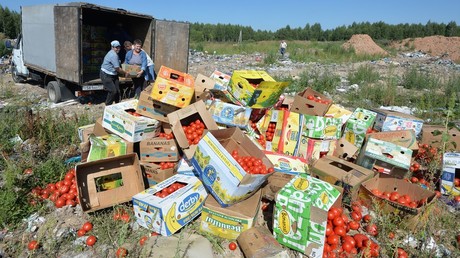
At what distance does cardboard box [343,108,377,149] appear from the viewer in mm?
4941

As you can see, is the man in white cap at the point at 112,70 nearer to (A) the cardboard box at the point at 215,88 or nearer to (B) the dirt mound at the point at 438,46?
(A) the cardboard box at the point at 215,88

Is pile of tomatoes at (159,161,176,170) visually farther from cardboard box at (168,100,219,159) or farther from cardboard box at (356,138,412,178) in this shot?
cardboard box at (356,138,412,178)

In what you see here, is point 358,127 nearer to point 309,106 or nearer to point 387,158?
point 309,106

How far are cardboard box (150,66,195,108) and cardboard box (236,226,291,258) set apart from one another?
2124 millimetres

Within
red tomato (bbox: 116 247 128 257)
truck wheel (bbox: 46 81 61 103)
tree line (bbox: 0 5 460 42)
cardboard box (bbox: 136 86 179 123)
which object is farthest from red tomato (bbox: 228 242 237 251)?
tree line (bbox: 0 5 460 42)

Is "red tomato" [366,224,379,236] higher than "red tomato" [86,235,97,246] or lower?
higher

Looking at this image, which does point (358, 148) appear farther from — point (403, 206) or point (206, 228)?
point (206, 228)

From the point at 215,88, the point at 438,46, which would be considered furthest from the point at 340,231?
the point at 438,46

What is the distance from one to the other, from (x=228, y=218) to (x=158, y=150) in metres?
1.49

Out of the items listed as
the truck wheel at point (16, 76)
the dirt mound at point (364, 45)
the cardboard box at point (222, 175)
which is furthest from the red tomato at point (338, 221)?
the dirt mound at point (364, 45)

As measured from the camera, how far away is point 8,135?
5.33m

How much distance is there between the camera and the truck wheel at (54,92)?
26.2 feet

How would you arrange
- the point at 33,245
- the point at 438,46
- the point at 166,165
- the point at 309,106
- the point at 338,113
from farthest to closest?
the point at 438,46 → the point at 338,113 → the point at 309,106 → the point at 166,165 → the point at 33,245

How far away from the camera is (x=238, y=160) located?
11.4 ft
